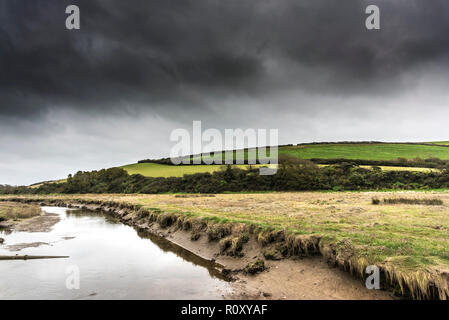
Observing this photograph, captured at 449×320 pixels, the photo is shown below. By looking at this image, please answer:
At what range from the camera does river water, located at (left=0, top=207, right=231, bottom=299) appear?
9.94 meters

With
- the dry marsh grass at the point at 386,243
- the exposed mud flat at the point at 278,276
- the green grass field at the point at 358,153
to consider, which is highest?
the green grass field at the point at 358,153

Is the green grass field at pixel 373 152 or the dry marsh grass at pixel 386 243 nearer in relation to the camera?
the dry marsh grass at pixel 386 243

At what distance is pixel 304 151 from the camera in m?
103

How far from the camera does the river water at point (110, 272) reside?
32.6ft

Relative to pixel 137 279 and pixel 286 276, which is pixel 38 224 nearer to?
pixel 137 279

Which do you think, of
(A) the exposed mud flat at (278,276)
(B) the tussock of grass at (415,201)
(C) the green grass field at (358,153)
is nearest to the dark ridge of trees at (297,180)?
(C) the green grass field at (358,153)

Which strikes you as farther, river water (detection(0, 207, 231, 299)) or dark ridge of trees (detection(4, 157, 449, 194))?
dark ridge of trees (detection(4, 157, 449, 194))

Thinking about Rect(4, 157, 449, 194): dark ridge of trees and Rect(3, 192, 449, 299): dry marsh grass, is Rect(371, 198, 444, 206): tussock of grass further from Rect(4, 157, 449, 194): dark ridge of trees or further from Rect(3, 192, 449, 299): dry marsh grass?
Rect(4, 157, 449, 194): dark ridge of trees

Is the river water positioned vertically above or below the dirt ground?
below

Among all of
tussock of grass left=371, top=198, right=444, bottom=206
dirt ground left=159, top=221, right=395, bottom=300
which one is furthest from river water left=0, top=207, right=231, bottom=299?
tussock of grass left=371, top=198, right=444, bottom=206

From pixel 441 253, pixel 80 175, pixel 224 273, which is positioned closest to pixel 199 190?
pixel 224 273

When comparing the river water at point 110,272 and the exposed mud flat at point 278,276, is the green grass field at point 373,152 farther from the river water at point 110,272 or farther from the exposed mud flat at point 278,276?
the river water at point 110,272

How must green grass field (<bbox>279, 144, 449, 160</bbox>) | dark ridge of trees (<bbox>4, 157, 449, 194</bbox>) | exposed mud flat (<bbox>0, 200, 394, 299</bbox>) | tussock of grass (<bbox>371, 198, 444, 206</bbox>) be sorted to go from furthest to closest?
green grass field (<bbox>279, 144, 449, 160</bbox>)
dark ridge of trees (<bbox>4, 157, 449, 194</bbox>)
tussock of grass (<bbox>371, 198, 444, 206</bbox>)
exposed mud flat (<bbox>0, 200, 394, 299</bbox>)

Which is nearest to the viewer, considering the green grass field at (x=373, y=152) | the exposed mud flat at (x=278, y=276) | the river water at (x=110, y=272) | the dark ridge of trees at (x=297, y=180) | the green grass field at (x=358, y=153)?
the exposed mud flat at (x=278, y=276)
